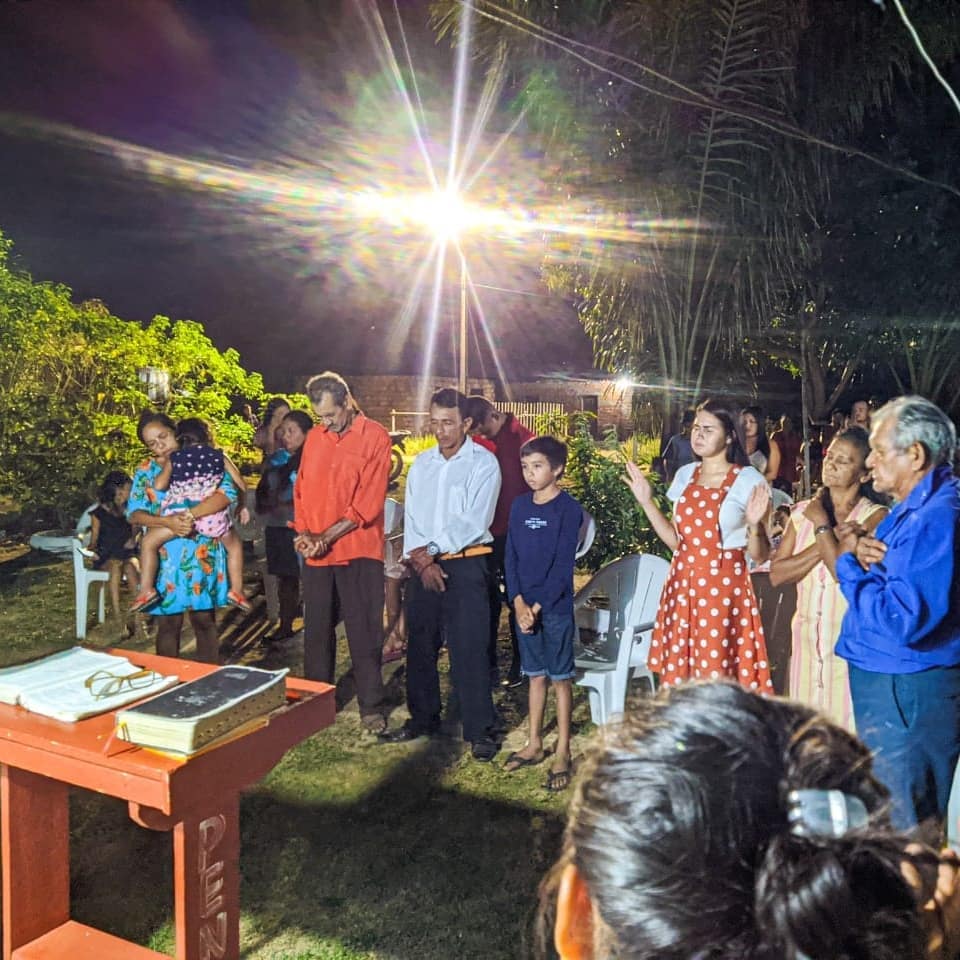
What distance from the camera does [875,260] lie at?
10250 millimetres

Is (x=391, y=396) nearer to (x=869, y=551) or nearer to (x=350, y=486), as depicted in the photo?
(x=350, y=486)

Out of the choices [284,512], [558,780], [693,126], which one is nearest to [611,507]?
[284,512]

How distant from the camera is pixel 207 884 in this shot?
8.36ft

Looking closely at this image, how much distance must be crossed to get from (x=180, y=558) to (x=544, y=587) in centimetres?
209

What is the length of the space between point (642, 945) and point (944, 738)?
2217 mm

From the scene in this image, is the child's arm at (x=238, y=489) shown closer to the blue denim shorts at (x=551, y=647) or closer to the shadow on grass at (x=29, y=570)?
the blue denim shorts at (x=551, y=647)

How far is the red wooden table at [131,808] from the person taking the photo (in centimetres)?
224

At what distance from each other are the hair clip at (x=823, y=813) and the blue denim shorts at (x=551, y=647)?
3.35m

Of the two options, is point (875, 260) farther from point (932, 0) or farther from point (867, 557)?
point (867, 557)

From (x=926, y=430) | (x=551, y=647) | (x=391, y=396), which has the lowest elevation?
(x=551, y=647)

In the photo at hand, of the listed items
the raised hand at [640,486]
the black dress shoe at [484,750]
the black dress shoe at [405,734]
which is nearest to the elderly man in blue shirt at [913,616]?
the raised hand at [640,486]

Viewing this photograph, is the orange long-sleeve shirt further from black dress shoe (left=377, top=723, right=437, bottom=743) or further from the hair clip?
the hair clip

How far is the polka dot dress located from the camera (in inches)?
145

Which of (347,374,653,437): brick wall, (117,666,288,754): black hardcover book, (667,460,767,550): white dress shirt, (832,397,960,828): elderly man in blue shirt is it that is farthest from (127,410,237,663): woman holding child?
(347,374,653,437): brick wall
